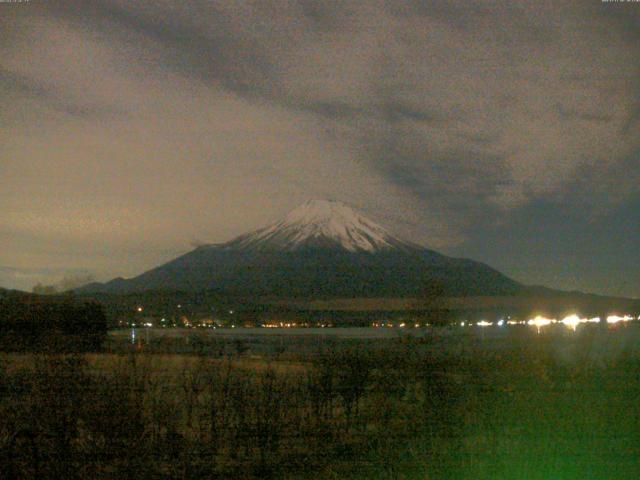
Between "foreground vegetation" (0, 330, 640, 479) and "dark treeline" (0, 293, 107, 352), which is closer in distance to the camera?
"foreground vegetation" (0, 330, 640, 479)

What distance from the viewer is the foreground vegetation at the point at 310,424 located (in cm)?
831

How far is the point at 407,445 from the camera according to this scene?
9414 millimetres

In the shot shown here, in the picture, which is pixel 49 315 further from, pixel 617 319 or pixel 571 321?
pixel 617 319

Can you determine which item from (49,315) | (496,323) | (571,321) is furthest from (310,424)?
(496,323)

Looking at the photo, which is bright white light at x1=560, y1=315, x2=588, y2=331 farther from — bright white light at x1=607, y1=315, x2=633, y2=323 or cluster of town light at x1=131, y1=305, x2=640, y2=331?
bright white light at x1=607, y1=315, x2=633, y2=323

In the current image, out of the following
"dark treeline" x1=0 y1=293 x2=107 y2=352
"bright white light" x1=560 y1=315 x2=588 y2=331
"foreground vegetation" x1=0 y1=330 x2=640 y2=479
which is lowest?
"foreground vegetation" x1=0 y1=330 x2=640 y2=479

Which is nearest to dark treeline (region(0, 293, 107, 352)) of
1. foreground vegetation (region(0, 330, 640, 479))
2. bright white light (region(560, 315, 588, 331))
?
foreground vegetation (region(0, 330, 640, 479))

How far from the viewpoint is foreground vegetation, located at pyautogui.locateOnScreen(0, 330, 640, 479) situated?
27.3ft

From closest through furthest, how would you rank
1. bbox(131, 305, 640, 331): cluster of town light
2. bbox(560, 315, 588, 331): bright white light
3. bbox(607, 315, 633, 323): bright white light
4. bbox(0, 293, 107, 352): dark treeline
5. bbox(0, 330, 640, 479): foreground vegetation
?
bbox(0, 330, 640, 479): foreground vegetation < bbox(0, 293, 107, 352): dark treeline < bbox(560, 315, 588, 331): bright white light < bbox(131, 305, 640, 331): cluster of town light < bbox(607, 315, 633, 323): bright white light

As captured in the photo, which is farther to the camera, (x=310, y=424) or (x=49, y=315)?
(x=49, y=315)

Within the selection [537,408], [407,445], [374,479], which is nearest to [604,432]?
[537,408]

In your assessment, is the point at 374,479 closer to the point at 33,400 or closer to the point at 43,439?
the point at 43,439

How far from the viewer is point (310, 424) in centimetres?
1022

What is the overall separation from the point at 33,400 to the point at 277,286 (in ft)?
233
